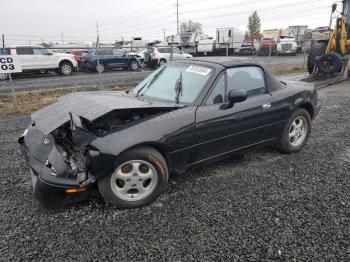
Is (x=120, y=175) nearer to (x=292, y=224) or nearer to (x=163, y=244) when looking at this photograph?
(x=163, y=244)

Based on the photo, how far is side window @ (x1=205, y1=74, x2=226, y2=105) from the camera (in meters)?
3.40

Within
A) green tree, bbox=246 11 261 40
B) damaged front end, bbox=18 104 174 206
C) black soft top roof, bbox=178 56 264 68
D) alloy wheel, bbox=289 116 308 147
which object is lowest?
alloy wheel, bbox=289 116 308 147

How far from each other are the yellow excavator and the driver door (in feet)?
27.2

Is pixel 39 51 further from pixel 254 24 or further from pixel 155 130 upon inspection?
pixel 254 24

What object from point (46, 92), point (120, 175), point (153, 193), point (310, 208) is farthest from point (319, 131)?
point (46, 92)

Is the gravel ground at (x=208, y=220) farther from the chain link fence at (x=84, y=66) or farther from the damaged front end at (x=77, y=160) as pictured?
the chain link fence at (x=84, y=66)

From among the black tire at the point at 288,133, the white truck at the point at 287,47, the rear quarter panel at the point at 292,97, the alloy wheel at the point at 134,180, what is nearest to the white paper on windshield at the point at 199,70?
the rear quarter panel at the point at 292,97

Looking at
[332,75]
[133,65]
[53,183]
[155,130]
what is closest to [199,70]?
[155,130]

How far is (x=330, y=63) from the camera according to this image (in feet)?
35.5

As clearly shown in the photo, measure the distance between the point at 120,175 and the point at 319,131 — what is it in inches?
167

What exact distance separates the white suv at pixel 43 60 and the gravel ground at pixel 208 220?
Answer: 13.0 m

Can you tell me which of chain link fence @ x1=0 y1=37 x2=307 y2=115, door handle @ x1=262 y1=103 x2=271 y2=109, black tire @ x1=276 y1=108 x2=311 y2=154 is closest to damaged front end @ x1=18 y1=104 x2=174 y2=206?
door handle @ x1=262 y1=103 x2=271 y2=109

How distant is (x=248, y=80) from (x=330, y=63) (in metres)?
8.76

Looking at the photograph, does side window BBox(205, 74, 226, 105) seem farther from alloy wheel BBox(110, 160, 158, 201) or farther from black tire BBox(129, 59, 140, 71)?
black tire BBox(129, 59, 140, 71)
